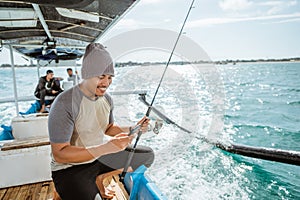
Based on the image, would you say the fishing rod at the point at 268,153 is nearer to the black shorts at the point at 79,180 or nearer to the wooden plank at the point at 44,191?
the black shorts at the point at 79,180

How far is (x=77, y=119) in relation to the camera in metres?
1.27

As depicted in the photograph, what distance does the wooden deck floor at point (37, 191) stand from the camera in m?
1.97

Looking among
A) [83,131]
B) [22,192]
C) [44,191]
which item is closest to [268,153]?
[83,131]

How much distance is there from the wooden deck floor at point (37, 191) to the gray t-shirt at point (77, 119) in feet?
2.68

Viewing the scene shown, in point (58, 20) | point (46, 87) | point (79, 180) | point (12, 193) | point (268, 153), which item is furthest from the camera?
point (46, 87)

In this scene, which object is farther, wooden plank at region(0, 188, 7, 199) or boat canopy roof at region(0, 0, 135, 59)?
wooden plank at region(0, 188, 7, 199)

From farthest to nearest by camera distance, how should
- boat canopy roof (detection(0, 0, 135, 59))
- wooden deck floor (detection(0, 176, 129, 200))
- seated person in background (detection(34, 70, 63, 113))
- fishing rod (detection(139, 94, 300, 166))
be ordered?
seated person in background (detection(34, 70, 63, 113)), wooden deck floor (detection(0, 176, 129, 200)), boat canopy roof (detection(0, 0, 135, 59)), fishing rod (detection(139, 94, 300, 166))

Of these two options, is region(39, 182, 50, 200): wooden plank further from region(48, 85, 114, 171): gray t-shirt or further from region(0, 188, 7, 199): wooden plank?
region(48, 85, 114, 171): gray t-shirt

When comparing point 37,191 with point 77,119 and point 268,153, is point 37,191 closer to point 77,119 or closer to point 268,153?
point 77,119

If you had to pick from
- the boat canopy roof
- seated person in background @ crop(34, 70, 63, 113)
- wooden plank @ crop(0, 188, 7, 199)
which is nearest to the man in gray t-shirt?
the boat canopy roof

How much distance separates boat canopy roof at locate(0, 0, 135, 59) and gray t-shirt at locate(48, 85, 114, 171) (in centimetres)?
50

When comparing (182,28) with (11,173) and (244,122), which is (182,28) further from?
(244,122)

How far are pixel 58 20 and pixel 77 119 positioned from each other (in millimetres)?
1545

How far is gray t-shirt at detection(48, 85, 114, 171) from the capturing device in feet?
3.83
